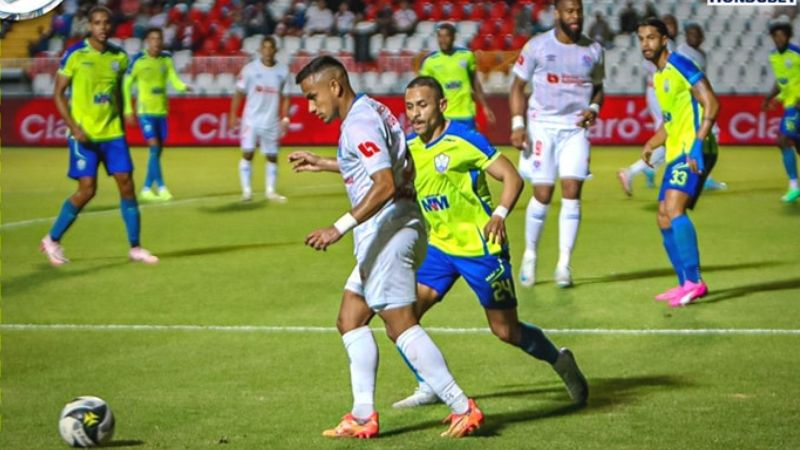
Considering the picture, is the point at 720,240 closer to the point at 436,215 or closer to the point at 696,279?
the point at 696,279

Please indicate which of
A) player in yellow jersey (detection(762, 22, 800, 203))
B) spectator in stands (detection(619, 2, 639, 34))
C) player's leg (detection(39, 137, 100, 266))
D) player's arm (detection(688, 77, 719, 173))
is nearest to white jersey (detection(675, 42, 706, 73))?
player in yellow jersey (detection(762, 22, 800, 203))

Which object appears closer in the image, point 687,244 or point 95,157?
point 687,244

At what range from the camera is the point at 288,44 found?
3431 centimetres

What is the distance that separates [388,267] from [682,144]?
17.2 ft

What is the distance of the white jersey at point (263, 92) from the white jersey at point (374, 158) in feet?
44.2

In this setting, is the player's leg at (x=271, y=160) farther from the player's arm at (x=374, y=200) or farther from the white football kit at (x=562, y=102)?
the player's arm at (x=374, y=200)

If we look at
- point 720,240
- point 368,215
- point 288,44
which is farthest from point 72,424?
point 288,44

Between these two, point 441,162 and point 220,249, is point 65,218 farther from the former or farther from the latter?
point 441,162

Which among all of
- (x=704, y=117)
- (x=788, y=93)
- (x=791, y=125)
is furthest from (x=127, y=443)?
(x=788, y=93)

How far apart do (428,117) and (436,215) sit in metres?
0.65

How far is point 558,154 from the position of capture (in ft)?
41.8

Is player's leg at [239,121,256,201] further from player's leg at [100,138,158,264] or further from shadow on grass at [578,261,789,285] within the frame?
shadow on grass at [578,261,789,285]

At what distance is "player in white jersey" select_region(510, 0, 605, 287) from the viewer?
41.5ft

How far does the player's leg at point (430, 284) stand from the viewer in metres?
8.17
